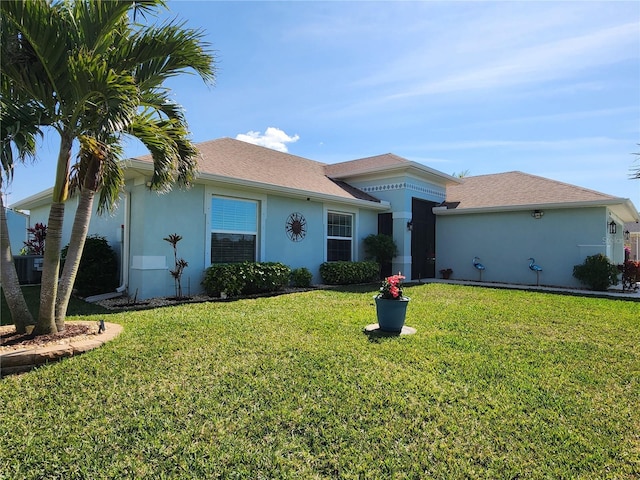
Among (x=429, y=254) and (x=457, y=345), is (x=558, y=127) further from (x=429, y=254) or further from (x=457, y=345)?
(x=457, y=345)

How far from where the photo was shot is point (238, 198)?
410 inches

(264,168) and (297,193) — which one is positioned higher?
(264,168)

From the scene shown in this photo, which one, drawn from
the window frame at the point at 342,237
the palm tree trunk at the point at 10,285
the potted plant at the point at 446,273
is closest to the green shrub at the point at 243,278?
the window frame at the point at 342,237

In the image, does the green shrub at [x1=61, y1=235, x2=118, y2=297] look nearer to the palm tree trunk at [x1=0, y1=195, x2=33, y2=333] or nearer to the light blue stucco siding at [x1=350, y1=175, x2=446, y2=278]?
the palm tree trunk at [x1=0, y1=195, x2=33, y2=333]

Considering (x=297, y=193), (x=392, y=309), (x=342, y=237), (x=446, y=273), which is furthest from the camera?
(x=446, y=273)

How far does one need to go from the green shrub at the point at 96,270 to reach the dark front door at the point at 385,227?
9647mm

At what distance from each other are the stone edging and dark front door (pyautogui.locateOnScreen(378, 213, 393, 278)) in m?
11.4

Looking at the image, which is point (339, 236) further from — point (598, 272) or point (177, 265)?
point (598, 272)

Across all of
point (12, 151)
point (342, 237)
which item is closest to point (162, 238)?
point (12, 151)

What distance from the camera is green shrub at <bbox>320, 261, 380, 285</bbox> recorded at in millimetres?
12336

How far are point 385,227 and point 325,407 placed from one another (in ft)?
39.1

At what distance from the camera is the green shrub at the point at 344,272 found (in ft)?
40.5

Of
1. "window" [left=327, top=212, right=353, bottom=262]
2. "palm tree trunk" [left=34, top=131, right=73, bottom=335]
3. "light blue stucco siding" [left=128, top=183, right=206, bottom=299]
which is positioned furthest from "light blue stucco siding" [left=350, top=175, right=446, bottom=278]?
"palm tree trunk" [left=34, top=131, right=73, bottom=335]

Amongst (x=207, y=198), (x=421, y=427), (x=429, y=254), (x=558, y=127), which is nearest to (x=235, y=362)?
(x=421, y=427)
